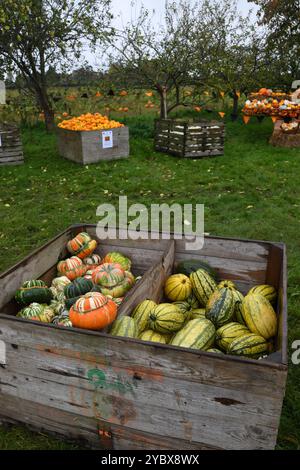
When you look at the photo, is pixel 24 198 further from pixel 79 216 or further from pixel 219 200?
pixel 219 200

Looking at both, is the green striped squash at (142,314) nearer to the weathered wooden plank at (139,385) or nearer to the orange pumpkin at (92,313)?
the orange pumpkin at (92,313)

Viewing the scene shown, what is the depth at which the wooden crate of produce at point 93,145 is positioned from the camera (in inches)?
365

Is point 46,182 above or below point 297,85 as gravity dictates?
below

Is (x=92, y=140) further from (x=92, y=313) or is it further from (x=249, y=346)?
(x=249, y=346)

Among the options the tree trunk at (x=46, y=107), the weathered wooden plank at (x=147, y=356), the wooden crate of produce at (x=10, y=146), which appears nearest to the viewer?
the weathered wooden plank at (x=147, y=356)

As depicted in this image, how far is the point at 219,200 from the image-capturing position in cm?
691

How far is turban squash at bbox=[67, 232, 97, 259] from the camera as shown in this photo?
3627 millimetres

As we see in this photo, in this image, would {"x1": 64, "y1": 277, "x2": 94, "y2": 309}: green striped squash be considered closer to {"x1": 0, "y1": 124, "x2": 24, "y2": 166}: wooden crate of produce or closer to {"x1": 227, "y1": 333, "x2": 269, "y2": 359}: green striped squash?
{"x1": 227, "y1": 333, "x2": 269, "y2": 359}: green striped squash

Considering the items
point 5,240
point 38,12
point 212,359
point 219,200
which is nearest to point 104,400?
point 212,359

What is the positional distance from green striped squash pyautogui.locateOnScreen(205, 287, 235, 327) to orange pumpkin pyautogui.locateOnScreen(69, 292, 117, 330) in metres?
0.77

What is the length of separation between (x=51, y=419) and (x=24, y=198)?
566cm

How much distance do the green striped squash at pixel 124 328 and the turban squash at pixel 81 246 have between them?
1.35 metres

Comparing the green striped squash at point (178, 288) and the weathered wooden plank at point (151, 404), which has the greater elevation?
the green striped squash at point (178, 288)

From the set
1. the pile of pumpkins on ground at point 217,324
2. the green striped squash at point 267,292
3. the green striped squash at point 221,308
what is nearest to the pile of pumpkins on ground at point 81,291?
the pile of pumpkins on ground at point 217,324
